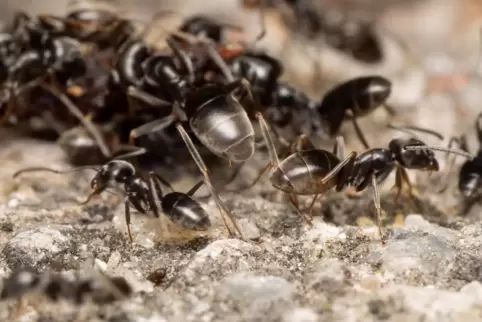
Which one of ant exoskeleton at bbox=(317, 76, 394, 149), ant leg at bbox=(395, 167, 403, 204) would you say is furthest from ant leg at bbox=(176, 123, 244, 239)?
ant exoskeleton at bbox=(317, 76, 394, 149)

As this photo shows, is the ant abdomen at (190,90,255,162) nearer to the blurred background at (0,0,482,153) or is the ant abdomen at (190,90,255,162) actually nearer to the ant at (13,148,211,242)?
the ant at (13,148,211,242)

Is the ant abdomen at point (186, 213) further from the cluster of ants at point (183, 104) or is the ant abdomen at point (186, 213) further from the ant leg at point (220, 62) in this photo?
the ant leg at point (220, 62)

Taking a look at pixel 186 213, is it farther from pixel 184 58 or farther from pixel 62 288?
pixel 184 58

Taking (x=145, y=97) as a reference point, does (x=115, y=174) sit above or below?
below

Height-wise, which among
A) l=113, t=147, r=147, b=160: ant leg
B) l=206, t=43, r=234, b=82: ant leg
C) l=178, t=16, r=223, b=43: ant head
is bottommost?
l=113, t=147, r=147, b=160: ant leg

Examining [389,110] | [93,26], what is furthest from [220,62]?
[389,110]

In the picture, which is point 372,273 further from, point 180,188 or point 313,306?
point 180,188

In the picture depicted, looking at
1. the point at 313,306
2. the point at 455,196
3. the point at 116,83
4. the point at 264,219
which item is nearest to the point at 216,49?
the point at 116,83
